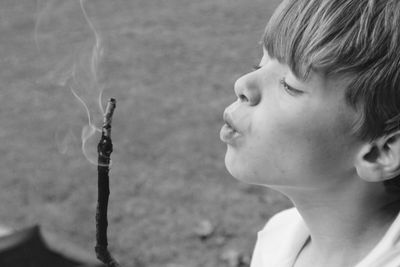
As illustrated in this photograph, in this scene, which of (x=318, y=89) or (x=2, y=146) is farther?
(x=2, y=146)

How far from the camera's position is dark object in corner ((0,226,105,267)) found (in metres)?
2.37

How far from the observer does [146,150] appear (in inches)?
157

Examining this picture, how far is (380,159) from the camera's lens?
1.40 meters

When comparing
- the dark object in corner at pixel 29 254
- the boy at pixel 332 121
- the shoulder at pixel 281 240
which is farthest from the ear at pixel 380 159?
the dark object in corner at pixel 29 254

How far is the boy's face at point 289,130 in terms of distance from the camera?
4.45 feet

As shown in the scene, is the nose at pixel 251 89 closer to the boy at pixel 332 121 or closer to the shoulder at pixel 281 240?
the boy at pixel 332 121

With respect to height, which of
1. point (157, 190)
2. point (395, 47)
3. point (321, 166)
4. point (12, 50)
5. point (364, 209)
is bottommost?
point (12, 50)

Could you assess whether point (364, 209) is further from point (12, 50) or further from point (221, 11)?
point (221, 11)

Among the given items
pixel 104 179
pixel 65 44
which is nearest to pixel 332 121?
pixel 104 179

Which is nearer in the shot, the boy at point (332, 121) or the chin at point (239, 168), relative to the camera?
the boy at point (332, 121)

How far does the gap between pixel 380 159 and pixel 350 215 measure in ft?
0.53

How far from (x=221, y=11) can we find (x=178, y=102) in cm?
216

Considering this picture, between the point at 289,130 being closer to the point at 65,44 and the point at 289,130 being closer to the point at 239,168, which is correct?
the point at 239,168

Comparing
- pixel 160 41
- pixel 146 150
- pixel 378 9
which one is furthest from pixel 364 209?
pixel 160 41
